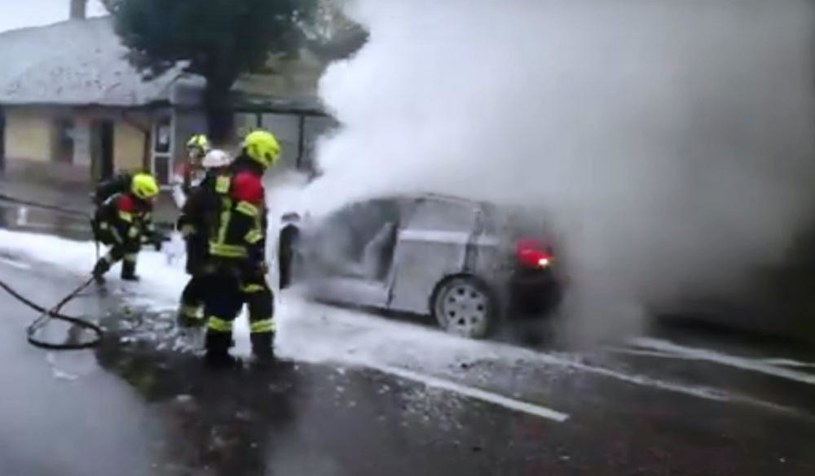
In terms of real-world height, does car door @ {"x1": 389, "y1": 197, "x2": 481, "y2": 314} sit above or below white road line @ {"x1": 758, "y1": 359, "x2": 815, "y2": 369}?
above

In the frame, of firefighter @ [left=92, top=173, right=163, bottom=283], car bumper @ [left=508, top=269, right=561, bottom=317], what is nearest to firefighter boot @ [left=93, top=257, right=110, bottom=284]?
firefighter @ [left=92, top=173, right=163, bottom=283]

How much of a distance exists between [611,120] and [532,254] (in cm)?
274

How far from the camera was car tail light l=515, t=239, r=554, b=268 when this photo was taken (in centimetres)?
705


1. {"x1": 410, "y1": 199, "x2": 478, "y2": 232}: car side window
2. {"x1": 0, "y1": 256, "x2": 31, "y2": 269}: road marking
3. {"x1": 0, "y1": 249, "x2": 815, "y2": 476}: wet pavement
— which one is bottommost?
{"x1": 0, "y1": 249, "x2": 815, "y2": 476}: wet pavement

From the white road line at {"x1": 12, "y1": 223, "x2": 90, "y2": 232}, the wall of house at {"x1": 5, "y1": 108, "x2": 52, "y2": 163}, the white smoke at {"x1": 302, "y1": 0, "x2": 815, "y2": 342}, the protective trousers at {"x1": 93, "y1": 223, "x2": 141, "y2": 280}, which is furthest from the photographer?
the wall of house at {"x1": 5, "y1": 108, "x2": 52, "y2": 163}

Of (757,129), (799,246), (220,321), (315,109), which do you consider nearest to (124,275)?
(220,321)

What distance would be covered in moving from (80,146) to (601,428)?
18514 millimetres

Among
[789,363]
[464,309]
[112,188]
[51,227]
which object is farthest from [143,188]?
[51,227]

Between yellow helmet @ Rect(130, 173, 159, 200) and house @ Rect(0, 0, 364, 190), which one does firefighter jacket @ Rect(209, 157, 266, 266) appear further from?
house @ Rect(0, 0, 364, 190)

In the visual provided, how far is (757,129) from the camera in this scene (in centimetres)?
910

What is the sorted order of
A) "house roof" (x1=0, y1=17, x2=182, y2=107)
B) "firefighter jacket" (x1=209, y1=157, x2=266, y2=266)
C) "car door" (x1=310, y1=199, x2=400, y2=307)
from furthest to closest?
"house roof" (x1=0, y1=17, x2=182, y2=107), "car door" (x1=310, y1=199, x2=400, y2=307), "firefighter jacket" (x1=209, y1=157, x2=266, y2=266)

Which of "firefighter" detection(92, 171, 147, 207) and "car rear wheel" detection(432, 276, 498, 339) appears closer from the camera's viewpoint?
"car rear wheel" detection(432, 276, 498, 339)

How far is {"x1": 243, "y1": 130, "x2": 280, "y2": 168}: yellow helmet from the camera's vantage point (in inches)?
237

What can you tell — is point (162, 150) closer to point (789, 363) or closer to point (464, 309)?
point (464, 309)
